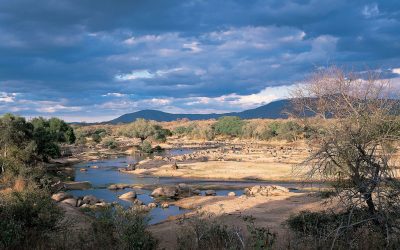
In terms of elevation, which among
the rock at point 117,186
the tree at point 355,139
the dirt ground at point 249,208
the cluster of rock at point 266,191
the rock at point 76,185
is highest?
the tree at point 355,139

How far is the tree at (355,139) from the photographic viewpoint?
38.7 feet

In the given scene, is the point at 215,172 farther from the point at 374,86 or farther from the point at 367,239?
the point at 367,239

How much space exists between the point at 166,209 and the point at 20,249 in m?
26.4

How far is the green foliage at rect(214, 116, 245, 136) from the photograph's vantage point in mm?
154000

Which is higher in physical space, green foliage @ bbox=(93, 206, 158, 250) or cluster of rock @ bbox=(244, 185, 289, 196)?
green foliage @ bbox=(93, 206, 158, 250)

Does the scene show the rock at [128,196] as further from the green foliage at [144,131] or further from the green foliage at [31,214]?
the green foliage at [144,131]

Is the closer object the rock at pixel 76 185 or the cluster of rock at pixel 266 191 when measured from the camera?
the cluster of rock at pixel 266 191

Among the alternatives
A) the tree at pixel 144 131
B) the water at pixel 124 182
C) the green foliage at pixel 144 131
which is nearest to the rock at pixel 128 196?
the water at pixel 124 182

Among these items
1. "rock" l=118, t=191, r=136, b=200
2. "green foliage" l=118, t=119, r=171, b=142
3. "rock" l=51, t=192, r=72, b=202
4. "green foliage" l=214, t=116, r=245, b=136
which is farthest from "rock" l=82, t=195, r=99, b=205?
"green foliage" l=214, t=116, r=245, b=136

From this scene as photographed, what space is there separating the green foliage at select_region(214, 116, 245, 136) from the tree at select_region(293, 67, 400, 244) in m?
136

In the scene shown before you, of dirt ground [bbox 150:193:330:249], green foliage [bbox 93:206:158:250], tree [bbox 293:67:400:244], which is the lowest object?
dirt ground [bbox 150:193:330:249]

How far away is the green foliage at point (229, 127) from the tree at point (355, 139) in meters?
136

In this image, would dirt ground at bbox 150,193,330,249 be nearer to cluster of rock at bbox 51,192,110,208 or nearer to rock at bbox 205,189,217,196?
rock at bbox 205,189,217,196

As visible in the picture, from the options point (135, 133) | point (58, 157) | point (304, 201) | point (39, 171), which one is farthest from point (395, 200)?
point (135, 133)
